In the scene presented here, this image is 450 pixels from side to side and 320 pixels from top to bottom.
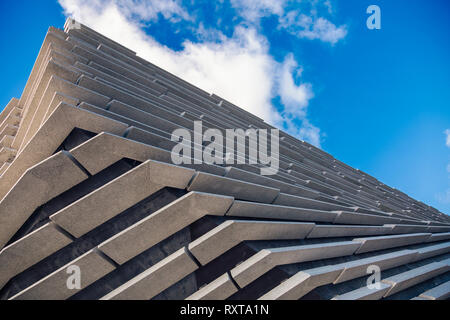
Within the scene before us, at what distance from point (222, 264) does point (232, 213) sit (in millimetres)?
753

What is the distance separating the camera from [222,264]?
3.34 metres

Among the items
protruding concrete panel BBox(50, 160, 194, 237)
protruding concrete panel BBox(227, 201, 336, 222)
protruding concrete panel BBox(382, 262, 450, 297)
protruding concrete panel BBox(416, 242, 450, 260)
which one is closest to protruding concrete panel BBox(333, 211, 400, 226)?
protruding concrete panel BBox(227, 201, 336, 222)

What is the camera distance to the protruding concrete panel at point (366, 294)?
3.77 metres

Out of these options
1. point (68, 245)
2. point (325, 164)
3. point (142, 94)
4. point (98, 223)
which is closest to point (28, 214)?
point (68, 245)

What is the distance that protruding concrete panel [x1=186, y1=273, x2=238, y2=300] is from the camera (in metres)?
3.01

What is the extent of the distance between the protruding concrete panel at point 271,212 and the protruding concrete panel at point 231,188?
1.12 feet

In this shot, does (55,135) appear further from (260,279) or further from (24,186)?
(260,279)

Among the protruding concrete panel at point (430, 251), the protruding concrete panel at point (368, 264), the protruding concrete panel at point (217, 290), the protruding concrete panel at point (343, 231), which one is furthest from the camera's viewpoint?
the protruding concrete panel at point (430, 251)

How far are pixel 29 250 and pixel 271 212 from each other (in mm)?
3476

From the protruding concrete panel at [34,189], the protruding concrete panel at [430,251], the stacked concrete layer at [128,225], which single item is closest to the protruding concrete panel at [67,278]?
the stacked concrete layer at [128,225]

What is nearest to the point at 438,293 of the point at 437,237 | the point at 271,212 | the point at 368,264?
A: the point at 368,264

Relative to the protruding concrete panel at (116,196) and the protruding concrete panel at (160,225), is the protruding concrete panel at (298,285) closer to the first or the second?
the protruding concrete panel at (160,225)

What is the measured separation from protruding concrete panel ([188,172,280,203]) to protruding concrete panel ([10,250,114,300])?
148 cm

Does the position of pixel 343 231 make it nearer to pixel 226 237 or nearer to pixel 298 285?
pixel 298 285
